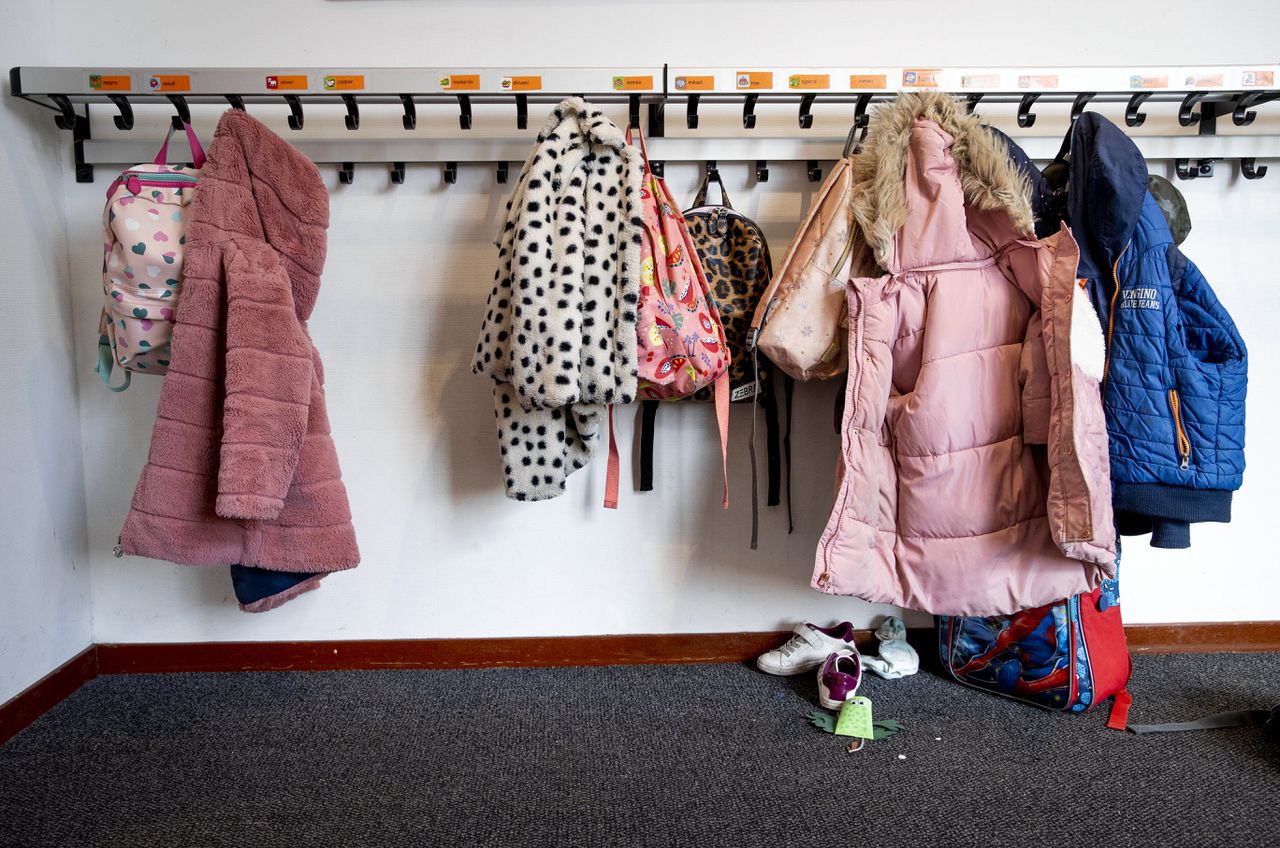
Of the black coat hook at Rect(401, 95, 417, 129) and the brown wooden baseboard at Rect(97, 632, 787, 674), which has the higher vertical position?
the black coat hook at Rect(401, 95, 417, 129)

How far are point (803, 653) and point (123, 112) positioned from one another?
1962mm

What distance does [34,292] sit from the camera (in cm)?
162

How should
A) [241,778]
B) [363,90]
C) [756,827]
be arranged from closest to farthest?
[756,827]
[241,778]
[363,90]

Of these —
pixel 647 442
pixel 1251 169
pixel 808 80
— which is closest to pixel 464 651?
pixel 647 442

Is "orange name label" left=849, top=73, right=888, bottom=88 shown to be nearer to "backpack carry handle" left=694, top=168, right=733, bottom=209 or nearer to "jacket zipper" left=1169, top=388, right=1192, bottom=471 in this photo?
"backpack carry handle" left=694, top=168, right=733, bottom=209

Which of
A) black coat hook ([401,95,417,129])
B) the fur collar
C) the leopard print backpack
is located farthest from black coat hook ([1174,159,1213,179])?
black coat hook ([401,95,417,129])

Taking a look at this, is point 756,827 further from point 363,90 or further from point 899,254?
point 363,90

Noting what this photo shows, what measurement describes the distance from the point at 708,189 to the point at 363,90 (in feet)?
2.54

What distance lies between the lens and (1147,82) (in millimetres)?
1545

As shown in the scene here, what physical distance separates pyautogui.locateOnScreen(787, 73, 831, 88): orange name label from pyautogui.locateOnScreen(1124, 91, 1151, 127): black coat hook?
0.66m

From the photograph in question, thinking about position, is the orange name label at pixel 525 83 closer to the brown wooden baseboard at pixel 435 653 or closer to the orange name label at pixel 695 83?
the orange name label at pixel 695 83

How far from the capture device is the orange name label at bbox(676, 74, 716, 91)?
61.5 inches

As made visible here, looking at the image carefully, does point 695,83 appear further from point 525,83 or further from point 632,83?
point 525,83

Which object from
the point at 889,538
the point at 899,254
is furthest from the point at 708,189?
the point at 889,538
